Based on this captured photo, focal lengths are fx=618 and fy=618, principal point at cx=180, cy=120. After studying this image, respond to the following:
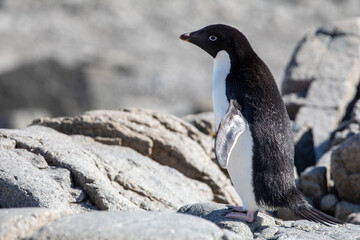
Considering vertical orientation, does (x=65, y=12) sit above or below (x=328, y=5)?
below

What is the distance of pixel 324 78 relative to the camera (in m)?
8.76

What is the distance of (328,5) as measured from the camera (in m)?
32.2

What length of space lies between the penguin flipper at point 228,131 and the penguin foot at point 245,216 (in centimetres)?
42

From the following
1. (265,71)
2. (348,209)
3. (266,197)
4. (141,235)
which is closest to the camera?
(141,235)

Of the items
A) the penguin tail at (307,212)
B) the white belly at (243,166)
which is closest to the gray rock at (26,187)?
the white belly at (243,166)

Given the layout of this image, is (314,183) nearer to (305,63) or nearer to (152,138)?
(152,138)

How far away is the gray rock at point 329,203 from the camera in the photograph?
653 cm

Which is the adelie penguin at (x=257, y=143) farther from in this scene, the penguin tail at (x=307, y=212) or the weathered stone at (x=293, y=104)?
the weathered stone at (x=293, y=104)

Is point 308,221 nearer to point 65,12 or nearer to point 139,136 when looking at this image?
point 139,136

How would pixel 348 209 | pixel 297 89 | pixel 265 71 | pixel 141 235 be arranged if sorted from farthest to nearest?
pixel 297 89 → pixel 348 209 → pixel 265 71 → pixel 141 235

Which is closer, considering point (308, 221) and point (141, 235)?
point (141, 235)

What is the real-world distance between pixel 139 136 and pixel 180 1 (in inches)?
1089

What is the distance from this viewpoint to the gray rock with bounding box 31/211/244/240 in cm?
295

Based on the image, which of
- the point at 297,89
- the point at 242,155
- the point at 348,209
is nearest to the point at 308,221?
the point at 242,155
